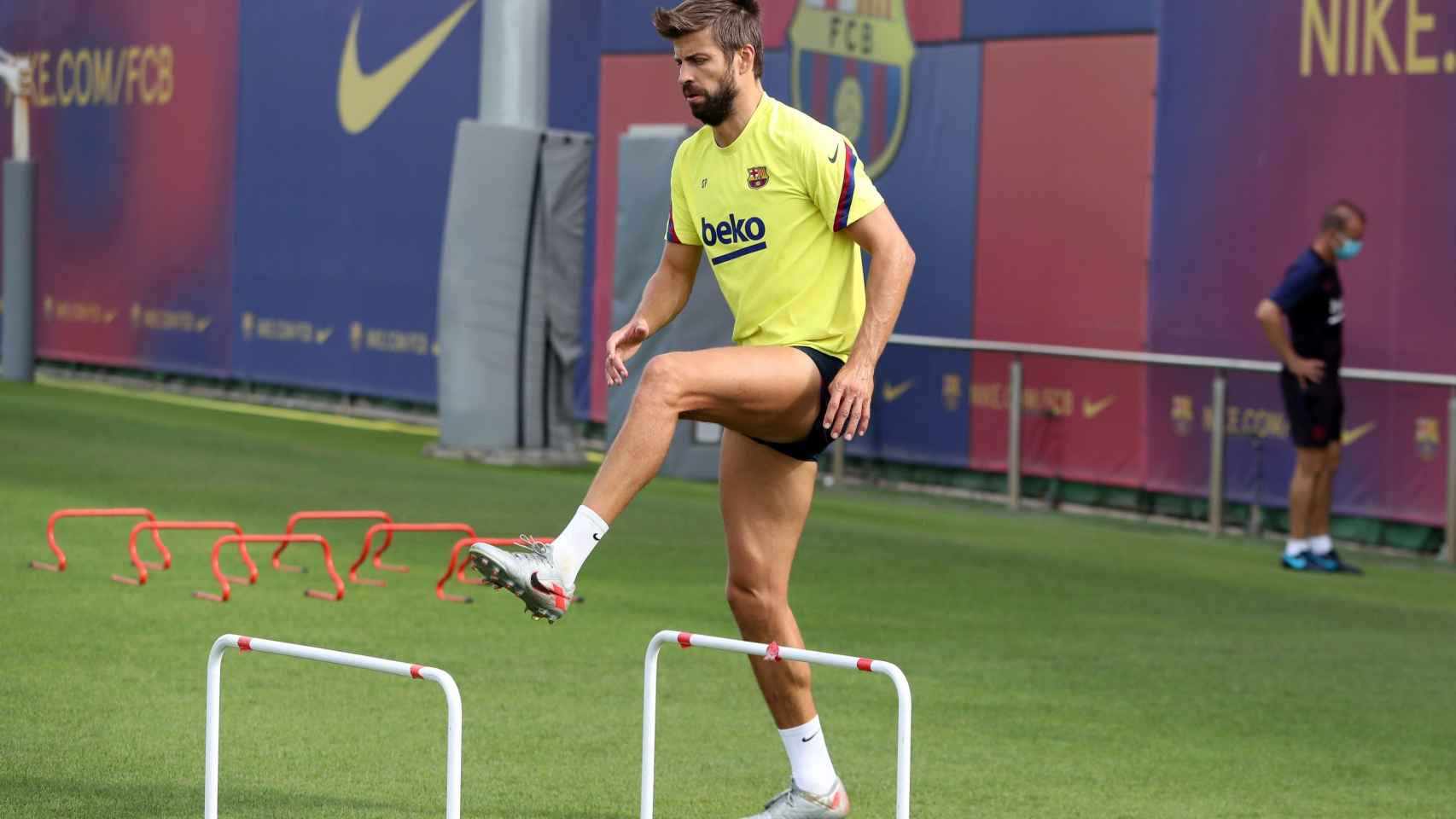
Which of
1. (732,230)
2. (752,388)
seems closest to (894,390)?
(732,230)

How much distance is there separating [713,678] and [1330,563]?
5.19m

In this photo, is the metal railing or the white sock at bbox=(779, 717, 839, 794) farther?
the metal railing

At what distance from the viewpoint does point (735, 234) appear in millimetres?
5547

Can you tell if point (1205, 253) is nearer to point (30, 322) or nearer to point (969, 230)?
point (969, 230)

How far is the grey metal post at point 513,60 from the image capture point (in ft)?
55.9

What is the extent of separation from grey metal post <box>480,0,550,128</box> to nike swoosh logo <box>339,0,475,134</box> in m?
3.05

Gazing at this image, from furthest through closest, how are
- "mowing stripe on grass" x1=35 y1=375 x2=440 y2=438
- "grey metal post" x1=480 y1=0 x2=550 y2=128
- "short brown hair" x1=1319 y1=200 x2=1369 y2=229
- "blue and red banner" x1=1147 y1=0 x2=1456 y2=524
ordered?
"mowing stripe on grass" x1=35 y1=375 x2=440 y2=438 → "grey metal post" x1=480 y1=0 x2=550 y2=128 → "blue and red banner" x1=1147 y1=0 x2=1456 y2=524 → "short brown hair" x1=1319 y1=200 x2=1369 y2=229

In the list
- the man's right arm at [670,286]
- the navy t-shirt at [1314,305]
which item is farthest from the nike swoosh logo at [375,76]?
the man's right arm at [670,286]

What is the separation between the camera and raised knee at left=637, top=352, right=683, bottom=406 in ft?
16.4

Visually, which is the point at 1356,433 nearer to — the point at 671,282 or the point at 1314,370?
the point at 1314,370

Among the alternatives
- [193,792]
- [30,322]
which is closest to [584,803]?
[193,792]

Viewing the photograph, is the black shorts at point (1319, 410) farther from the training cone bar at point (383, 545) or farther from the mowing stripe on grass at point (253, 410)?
the mowing stripe on grass at point (253, 410)

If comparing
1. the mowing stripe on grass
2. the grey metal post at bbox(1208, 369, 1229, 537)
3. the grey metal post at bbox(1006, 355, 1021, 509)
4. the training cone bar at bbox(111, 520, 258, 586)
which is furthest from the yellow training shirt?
the mowing stripe on grass

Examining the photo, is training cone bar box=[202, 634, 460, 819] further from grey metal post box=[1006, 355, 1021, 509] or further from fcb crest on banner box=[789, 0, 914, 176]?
fcb crest on banner box=[789, 0, 914, 176]
